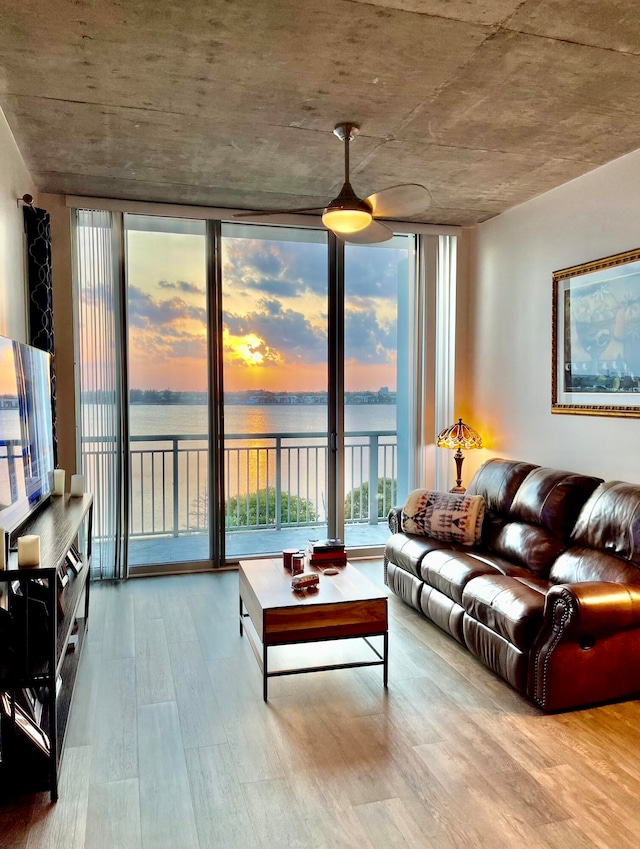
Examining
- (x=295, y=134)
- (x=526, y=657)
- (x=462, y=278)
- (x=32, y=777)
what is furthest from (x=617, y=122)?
(x=32, y=777)

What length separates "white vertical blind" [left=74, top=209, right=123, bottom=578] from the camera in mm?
4484

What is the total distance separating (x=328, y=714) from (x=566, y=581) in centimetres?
144

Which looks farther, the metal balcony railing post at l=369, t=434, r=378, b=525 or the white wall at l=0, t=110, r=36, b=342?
the metal balcony railing post at l=369, t=434, r=378, b=525

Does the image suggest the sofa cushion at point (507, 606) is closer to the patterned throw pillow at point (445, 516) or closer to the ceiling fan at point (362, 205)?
the patterned throw pillow at point (445, 516)

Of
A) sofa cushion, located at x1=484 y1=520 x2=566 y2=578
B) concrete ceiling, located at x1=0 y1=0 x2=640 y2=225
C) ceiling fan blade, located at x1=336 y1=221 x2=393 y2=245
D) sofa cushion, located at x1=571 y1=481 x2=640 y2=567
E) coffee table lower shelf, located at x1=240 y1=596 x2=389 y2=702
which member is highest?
concrete ceiling, located at x1=0 y1=0 x2=640 y2=225

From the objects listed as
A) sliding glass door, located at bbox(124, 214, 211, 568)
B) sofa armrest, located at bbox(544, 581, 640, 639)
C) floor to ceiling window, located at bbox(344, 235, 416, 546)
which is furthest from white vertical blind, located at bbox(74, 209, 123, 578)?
sofa armrest, located at bbox(544, 581, 640, 639)

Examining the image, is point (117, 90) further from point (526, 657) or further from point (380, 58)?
point (526, 657)

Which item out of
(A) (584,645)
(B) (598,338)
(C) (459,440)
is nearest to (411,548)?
(C) (459,440)

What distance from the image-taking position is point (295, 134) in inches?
129

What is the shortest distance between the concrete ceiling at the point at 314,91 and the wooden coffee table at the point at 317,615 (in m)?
2.33

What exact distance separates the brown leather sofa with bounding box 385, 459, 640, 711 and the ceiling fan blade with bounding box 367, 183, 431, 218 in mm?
1795

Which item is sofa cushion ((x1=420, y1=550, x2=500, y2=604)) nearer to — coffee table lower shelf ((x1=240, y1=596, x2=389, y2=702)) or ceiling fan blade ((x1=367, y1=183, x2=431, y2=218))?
coffee table lower shelf ((x1=240, y1=596, x2=389, y2=702))

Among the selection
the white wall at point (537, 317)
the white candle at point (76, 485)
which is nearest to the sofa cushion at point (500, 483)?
the white wall at point (537, 317)

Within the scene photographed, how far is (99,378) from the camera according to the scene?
4527mm
